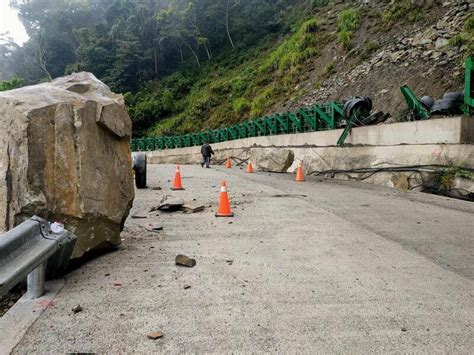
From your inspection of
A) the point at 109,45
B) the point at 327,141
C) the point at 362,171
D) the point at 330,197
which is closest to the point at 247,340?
the point at 330,197

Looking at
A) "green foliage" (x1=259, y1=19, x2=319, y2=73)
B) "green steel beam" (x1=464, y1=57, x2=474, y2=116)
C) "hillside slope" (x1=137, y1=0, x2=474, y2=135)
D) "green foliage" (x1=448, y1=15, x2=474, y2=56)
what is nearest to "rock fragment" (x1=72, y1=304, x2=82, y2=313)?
"green steel beam" (x1=464, y1=57, x2=474, y2=116)

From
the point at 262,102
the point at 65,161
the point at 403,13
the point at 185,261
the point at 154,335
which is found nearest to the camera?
the point at 154,335

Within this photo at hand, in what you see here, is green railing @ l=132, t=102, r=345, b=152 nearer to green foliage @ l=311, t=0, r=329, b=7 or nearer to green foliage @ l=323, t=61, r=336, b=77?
green foliage @ l=323, t=61, r=336, b=77

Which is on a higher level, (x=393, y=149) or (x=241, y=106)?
(x=241, y=106)

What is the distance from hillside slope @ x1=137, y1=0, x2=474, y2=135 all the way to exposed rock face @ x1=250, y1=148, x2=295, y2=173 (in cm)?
490

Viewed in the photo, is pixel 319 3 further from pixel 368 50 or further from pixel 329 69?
pixel 368 50

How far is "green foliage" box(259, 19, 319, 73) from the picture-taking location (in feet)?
106

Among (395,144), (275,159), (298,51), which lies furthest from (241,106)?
(395,144)

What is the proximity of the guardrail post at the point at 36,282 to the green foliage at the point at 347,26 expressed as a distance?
93.7 ft

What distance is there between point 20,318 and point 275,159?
1462 centimetres

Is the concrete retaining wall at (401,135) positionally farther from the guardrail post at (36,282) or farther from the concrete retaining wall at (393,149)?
the guardrail post at (36,282)

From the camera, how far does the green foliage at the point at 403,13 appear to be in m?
24.1

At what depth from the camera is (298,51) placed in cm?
3400

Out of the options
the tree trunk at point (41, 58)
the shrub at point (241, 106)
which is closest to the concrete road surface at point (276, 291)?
the shrub at point (241, 106)
